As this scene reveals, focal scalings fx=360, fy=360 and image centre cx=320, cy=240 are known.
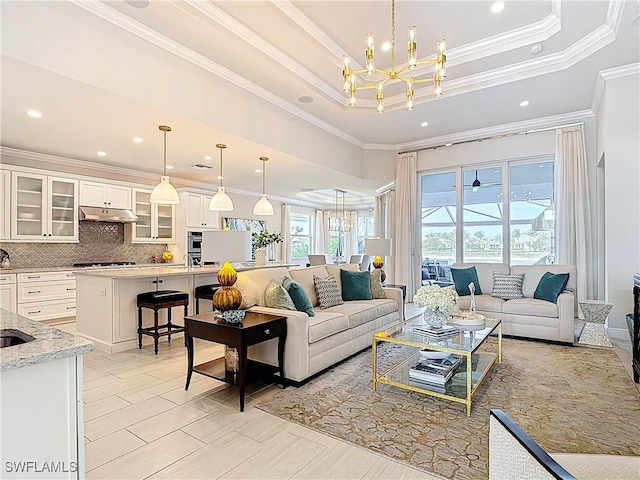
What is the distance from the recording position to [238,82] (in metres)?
4.53

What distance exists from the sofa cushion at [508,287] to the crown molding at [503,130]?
9.48 ft

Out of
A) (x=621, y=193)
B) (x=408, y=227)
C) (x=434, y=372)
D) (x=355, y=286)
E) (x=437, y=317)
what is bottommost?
(x=434, y=372)

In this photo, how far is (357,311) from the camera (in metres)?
4.01

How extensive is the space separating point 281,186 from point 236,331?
6.07 metres

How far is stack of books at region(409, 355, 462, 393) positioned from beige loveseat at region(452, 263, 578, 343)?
80.7 inches

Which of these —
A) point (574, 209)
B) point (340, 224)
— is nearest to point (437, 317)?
point (574, 209)

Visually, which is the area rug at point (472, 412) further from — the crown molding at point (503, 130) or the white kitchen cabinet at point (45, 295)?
the white kitchen cabinet at point (45, 295)

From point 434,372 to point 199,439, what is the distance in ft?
5.88

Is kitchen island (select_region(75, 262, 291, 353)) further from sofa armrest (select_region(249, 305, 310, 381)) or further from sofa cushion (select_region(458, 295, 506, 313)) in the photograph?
sofa cushion (select_region(458, 295, 506, 313))

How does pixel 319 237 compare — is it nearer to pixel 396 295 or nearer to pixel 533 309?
pixel 396 295

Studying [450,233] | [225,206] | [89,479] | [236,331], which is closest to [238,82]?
[225,206]

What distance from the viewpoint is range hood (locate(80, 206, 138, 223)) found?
6039 millimetres

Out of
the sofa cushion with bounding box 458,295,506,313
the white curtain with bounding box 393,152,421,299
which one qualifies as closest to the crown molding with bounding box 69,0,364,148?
the white curtain with bounding box 393,152,421,299

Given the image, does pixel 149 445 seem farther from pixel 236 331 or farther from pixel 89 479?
pixel 236 331
